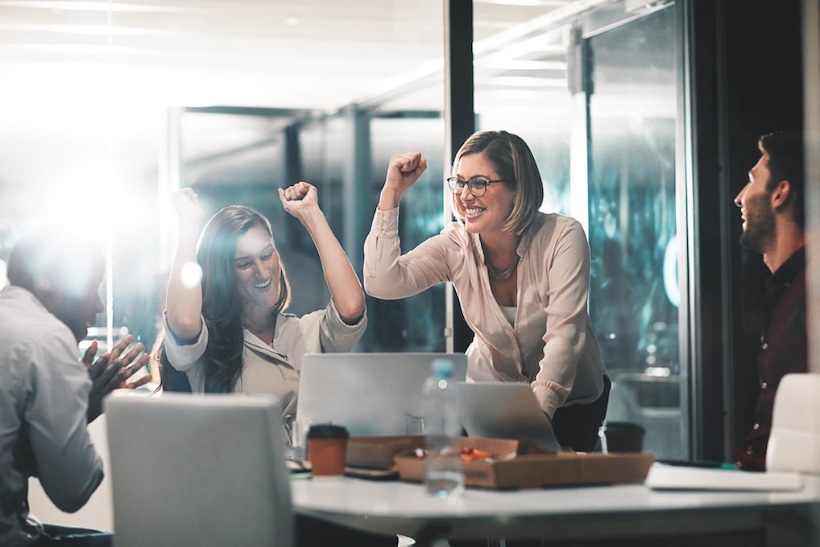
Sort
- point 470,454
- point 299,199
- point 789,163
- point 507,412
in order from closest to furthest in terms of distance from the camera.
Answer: point 470,454
point 507,412
point 299,199
point 789,163

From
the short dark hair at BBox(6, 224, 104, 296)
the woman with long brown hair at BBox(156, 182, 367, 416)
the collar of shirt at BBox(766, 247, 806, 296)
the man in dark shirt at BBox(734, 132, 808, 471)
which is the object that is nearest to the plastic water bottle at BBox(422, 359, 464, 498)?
the woman with long brown hair at BBox(156, 182, 367, 416)

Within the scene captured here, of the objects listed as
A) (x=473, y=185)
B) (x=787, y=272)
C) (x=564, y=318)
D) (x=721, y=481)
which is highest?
(x=473, y=185)

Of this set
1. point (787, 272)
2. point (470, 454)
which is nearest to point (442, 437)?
point (470, 454)

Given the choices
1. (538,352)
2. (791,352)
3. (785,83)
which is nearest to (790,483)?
(538,352)

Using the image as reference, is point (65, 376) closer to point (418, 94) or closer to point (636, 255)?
point (418, 94)

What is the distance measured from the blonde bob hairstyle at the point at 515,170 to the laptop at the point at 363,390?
4.57 feet

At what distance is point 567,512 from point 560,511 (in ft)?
0.04

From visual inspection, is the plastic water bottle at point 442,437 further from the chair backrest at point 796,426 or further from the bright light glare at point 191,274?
the bright light glare at point 191,274

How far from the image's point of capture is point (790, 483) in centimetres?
185

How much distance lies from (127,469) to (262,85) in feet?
8.67

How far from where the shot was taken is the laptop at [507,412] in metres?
2.22

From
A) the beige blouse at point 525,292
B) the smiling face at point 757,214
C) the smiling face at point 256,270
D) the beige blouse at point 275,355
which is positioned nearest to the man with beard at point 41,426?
the beige blouse at point 275,355

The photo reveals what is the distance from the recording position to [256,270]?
3.85m

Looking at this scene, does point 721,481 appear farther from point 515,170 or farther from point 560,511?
point 515,170
